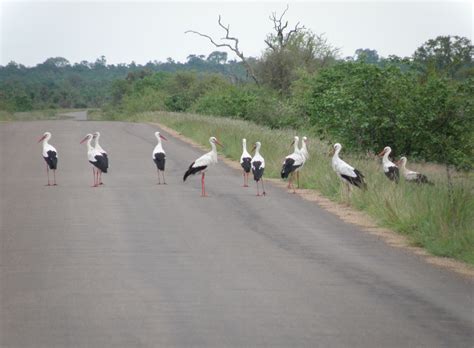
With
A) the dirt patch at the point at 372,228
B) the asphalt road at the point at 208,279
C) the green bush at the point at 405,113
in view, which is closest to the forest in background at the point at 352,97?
the green bush at the point at 405,113

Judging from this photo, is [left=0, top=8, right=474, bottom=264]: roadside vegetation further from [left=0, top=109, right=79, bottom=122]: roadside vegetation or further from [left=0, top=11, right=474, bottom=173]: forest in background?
[left=0, top=109, right=79, bottom=122]: roadside vegetation

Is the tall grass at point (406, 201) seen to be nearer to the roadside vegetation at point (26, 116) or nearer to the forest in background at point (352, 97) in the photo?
the forest in background at point (352, 97)

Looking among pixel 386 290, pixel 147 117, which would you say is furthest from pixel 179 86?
pixel 386 290

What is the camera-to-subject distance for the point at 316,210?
53.7ft

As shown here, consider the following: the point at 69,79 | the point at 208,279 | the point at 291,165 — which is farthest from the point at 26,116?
the point at 69,79

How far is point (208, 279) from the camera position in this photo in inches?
397

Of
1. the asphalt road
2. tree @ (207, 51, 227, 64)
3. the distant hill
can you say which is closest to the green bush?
the asphalt road

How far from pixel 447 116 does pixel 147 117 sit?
2977cm

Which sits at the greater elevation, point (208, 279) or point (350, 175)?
point (350, 175)

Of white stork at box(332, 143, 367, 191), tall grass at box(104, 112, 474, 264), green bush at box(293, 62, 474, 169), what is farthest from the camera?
green bush at box(293, 62, 474, 169)

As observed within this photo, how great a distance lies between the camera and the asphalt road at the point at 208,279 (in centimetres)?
791

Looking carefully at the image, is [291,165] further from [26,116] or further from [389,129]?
[26,116]

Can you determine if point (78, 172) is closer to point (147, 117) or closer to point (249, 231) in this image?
point (249, 231)

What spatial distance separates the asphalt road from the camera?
7.91 meters
